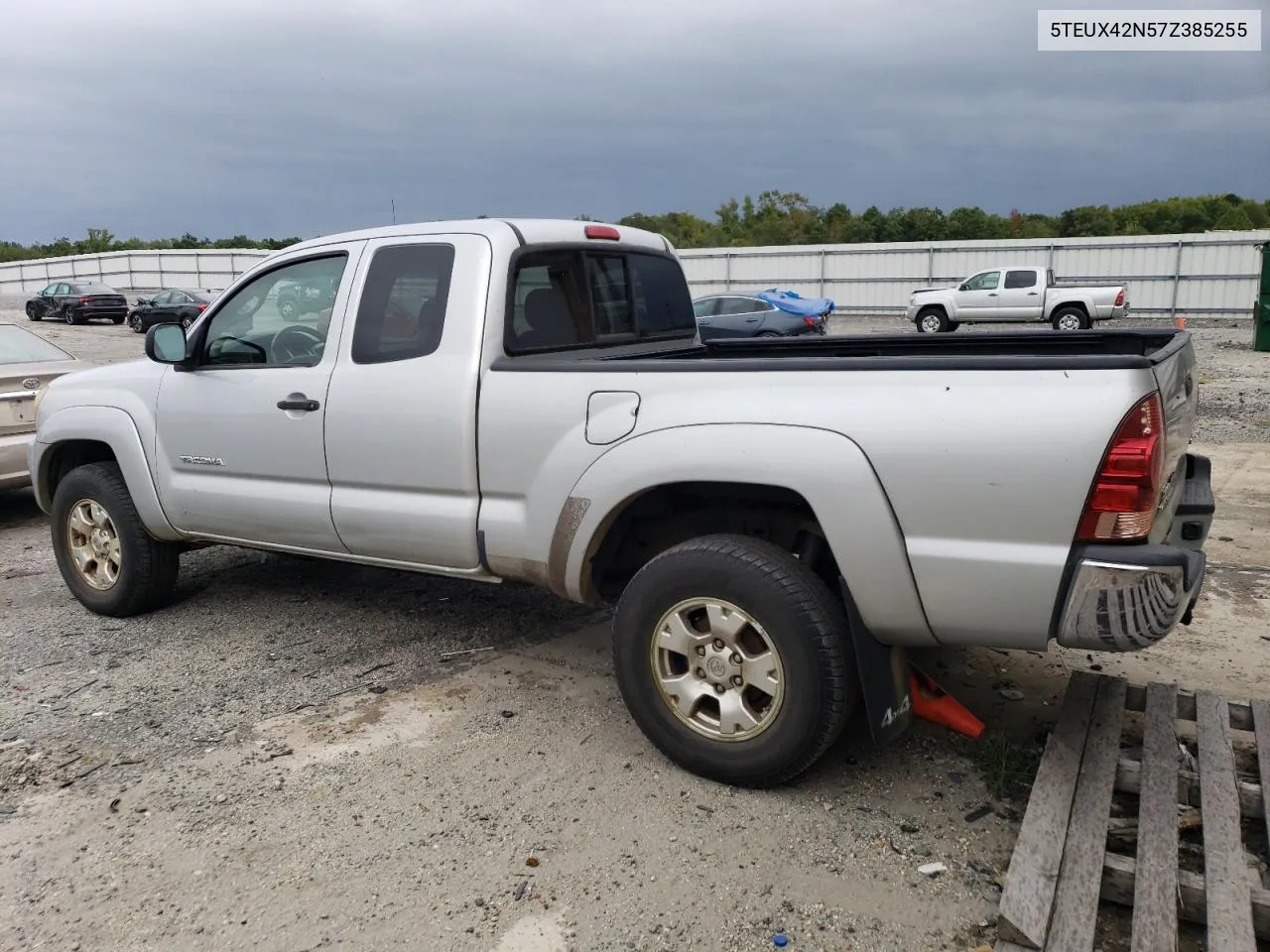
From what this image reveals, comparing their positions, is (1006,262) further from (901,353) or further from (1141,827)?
(1141,827)

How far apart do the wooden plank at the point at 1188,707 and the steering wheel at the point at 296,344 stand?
11.9 ft

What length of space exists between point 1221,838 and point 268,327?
4.25 meters

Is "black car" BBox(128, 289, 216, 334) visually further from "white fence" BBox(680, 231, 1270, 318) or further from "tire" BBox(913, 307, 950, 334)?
"tire" BBox(913, 307, 950, 334)

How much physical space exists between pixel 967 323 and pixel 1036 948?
2753cm

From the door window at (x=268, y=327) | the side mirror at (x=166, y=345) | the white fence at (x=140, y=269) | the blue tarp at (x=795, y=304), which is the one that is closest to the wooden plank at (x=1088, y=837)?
the door window at (x=268, y=327)

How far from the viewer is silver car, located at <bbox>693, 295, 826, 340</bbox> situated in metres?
20.4

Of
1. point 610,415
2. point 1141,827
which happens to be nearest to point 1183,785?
point 1141,827

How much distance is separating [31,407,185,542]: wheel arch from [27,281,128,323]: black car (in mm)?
31360

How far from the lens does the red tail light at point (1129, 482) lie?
2.69m

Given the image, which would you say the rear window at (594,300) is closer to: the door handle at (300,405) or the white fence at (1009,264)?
the door handle at (300,405)

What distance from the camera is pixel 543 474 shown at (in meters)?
3.71

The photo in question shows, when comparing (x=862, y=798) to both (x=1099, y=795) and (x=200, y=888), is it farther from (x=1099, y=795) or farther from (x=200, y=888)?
(x=200, y=888)

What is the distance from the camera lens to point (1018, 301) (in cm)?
2647

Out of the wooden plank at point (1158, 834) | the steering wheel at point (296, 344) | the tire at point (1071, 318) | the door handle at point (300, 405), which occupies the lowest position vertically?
the tire at point (1071, 318)
